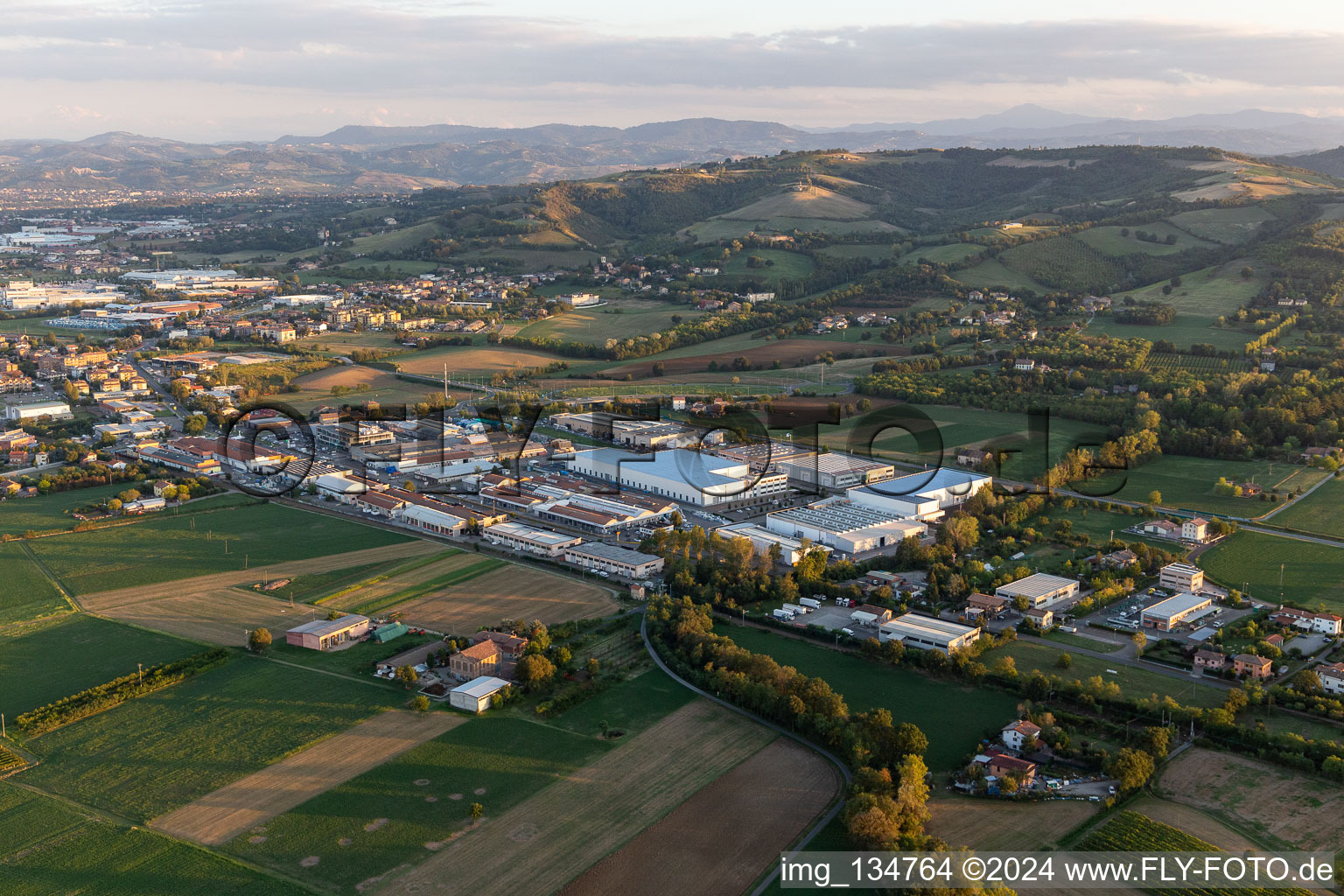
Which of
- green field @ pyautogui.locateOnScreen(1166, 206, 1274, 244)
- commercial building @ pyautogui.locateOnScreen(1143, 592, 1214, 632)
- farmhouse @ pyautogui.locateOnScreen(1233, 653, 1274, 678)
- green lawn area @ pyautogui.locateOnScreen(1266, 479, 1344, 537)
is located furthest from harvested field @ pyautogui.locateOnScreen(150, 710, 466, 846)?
green field @ pyautogui.locateOnScreen(1166, 206, 1274, 244)

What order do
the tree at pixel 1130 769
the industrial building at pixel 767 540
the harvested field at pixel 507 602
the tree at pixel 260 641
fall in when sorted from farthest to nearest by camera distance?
the industrial building at pixel 767 540, the harvested field at pixel 507 602, the tree at pixel 260 641, the tree at pixel 1130 769

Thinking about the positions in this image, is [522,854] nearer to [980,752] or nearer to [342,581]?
[980,752]

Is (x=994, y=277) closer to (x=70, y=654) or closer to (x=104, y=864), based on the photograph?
(x=70, y=654)

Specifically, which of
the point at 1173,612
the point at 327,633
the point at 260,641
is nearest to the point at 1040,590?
the point at 1173,612

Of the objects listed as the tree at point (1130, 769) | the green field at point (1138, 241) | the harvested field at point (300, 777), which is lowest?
the harvested field at point (300, 777)

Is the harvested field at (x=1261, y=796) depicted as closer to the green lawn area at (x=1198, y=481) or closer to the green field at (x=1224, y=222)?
the green lawn area at (x=1198, y=481)

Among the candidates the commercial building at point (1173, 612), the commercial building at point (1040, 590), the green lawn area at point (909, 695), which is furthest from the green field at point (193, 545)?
the commercial building at point (1173, 612)

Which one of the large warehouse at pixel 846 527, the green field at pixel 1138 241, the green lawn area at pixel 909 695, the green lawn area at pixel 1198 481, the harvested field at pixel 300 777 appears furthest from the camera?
the green field at pixel 1138 241
